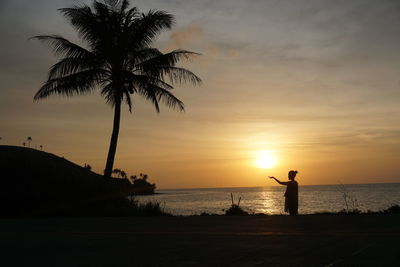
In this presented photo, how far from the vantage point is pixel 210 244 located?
797 cm

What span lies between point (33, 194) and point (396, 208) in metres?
13.6

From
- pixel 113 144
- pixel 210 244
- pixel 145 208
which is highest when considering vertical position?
pixel 113 144

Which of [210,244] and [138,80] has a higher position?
[138,80]

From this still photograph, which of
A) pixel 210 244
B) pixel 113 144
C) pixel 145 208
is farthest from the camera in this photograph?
pixel 113 144

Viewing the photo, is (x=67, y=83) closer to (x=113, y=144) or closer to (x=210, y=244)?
(x=113, y=144)

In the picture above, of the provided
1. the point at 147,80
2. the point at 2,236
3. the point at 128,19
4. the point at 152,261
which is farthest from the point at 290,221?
the point at 128,19

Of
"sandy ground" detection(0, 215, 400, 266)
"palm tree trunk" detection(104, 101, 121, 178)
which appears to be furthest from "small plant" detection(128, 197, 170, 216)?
"sandy ground" detection(0, 215, 400, 266)

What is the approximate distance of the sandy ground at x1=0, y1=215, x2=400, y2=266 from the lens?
6.38 m

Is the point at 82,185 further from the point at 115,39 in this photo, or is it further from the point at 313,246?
the point at 313,246

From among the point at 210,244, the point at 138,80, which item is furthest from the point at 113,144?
the point at 210,244

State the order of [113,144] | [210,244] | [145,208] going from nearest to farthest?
[210,244], [145,208], [113,144]

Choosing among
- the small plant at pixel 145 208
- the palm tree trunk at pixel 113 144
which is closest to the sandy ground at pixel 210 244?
the small plant at pixel 145 208

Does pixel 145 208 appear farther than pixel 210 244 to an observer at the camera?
Yes

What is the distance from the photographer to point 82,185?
63.8 ft
